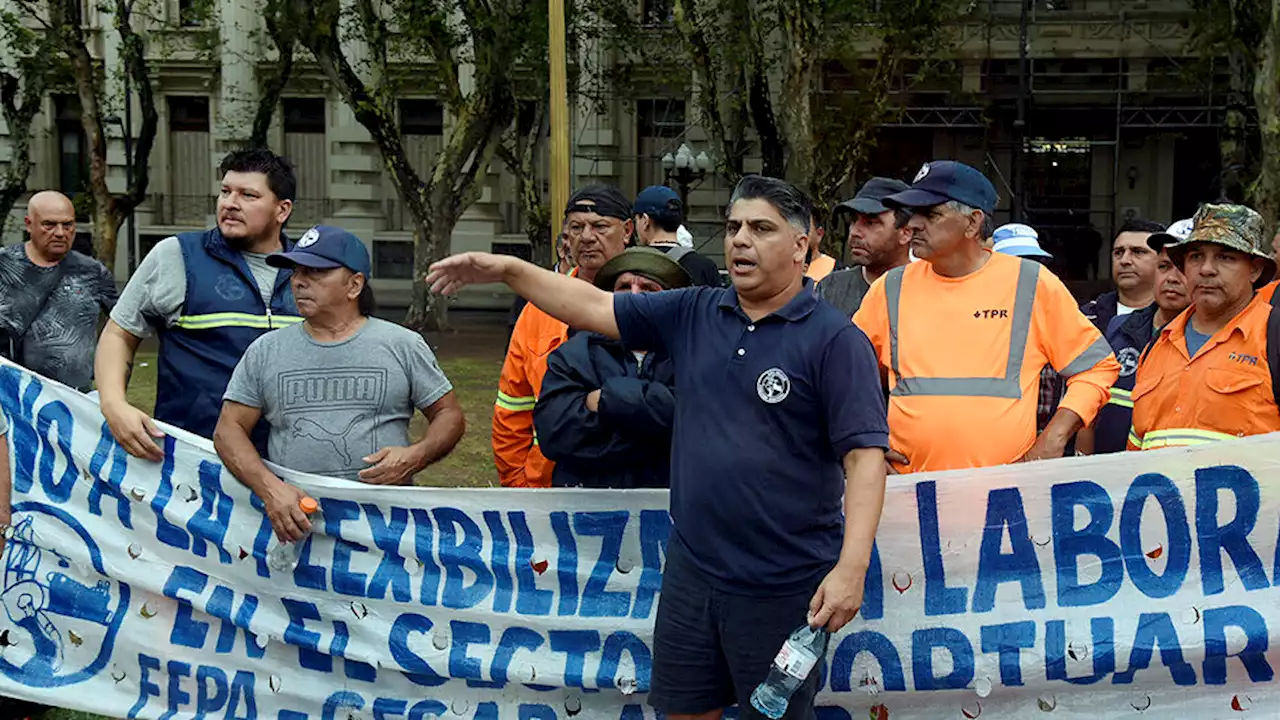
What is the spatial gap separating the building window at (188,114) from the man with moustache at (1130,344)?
30.6 meters

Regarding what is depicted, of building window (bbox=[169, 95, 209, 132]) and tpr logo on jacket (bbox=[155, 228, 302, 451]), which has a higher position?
building window (bbox=[169, 95, 209, 132])

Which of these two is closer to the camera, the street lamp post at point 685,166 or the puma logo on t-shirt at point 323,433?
the puma logo on t-shirt at point 323,433

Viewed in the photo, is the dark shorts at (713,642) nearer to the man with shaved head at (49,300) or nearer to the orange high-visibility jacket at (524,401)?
the orange high-visibility jacket at (524,401)

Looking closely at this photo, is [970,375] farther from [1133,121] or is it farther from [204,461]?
[1133,121]

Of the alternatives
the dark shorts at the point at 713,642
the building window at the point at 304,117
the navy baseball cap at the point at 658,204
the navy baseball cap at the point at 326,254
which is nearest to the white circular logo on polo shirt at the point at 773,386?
the dark shorts at the point at 713,642

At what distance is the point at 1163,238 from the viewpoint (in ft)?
17.2

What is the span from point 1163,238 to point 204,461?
3.71m

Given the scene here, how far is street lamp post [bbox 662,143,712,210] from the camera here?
2475 centimetres

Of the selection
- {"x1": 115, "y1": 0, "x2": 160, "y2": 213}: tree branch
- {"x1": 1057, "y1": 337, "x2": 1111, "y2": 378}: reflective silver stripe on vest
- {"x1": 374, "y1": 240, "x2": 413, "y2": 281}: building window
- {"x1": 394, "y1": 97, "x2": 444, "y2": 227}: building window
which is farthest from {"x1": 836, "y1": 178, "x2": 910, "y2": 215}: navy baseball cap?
{"x1": 394, "y1": 97, "x2": 444, "y2": 227}: building window

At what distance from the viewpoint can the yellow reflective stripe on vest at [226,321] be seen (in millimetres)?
5004

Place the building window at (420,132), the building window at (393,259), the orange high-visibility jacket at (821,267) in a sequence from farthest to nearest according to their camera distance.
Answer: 1. the building window at (420,132)
2. the building window at (393,259)
3. the orange high-visibility jacket at (821,267)

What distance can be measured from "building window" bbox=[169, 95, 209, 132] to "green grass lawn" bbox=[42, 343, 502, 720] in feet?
49.9

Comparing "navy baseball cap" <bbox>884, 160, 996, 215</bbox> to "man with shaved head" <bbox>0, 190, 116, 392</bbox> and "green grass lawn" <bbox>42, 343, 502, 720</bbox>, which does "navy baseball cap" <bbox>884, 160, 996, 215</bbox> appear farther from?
"man with shaved head" <bbox>0, 190, 116, 392</bbox>

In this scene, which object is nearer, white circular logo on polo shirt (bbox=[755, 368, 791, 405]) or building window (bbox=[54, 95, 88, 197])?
white circular logo on polo shirt (bbox=[755, 368, 791, 405])
